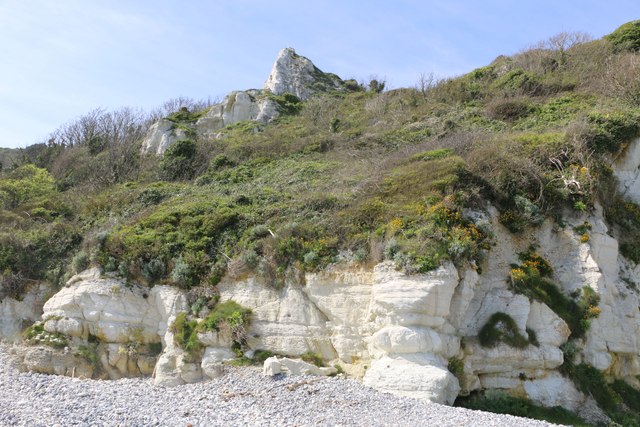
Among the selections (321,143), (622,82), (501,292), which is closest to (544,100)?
(622,82)

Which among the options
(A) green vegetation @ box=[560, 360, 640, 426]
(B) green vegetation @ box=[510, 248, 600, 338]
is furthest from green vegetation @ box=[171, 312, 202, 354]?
(A) green vegetation @ box=[560, 360, 640, 426]

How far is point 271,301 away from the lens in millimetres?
20844

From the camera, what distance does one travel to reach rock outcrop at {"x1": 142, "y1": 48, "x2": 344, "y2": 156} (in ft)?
152

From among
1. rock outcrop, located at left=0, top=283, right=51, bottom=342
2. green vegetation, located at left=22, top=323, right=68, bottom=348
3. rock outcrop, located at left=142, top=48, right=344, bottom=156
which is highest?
rock outcrop, located at left=142, top=48, right=344, bottom=156

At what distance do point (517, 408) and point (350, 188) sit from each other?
10864 mm

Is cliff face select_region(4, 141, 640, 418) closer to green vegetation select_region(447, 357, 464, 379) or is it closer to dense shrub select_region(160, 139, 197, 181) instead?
green vegetation select_region(447, 357, 464, 379)

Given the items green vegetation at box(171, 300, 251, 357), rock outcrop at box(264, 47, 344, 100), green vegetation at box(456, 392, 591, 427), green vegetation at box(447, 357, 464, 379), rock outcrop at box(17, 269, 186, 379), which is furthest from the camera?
rock outcrop at box(264, 47, 344, 100)

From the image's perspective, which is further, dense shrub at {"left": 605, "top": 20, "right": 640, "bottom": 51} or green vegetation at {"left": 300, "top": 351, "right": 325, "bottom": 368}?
dense shrub at {"left": 605, "top": 20, "right": 640, "bottom": 51}

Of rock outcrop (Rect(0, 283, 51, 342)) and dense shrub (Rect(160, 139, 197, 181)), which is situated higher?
dense shrub (Rect(160, 139, 197, 181))

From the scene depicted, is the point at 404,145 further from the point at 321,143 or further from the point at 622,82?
the point at 622,82

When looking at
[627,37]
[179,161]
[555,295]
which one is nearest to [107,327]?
[555,295]

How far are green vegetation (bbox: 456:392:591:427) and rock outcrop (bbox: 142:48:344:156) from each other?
3060cm

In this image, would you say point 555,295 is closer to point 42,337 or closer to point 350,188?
point 350,188

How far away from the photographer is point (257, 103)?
5166 centimetres
